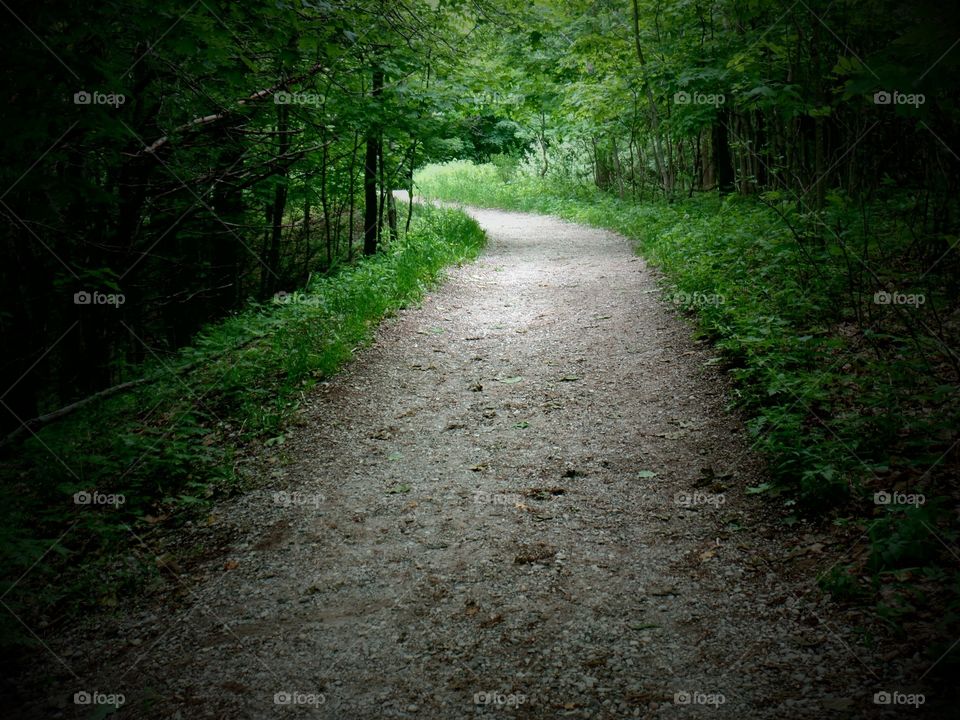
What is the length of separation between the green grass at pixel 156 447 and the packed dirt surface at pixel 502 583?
363 mm

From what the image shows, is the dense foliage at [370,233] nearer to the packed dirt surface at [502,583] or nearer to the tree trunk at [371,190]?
the tree trunk at [371,190]

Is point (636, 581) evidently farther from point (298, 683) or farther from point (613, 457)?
point (298, 683)

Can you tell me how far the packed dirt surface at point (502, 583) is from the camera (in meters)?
2.71

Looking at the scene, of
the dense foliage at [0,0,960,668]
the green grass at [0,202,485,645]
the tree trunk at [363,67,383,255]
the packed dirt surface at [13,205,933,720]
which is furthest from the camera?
the tree trunk at [363,67,383,255]

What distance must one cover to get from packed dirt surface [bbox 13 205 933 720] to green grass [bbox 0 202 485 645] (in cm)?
36

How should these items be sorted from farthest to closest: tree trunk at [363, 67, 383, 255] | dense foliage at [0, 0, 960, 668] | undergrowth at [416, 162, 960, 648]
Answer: tree trunk at [363, 67, 383, 255]
dense foliage at [0, 0, 960, 668]
undergrowth at [416, 162, 960, 648]

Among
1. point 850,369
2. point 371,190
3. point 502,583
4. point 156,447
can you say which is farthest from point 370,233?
point 502,583

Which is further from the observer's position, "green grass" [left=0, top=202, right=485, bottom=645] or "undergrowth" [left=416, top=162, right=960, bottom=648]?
"green grass" [left=0, top=202, right=485, bottom=645]

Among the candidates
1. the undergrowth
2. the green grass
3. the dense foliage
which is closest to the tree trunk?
the dense foliage

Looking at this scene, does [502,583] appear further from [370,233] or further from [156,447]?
[370,233]

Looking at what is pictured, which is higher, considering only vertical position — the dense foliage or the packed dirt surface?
the dense foliage

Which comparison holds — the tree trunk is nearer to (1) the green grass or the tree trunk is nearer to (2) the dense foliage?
(2) the dense foliage

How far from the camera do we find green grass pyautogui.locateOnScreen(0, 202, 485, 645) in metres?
3.81

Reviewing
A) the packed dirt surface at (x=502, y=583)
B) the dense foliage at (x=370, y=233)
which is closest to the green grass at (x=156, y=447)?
the dense foliage at (x=370, y=233)
